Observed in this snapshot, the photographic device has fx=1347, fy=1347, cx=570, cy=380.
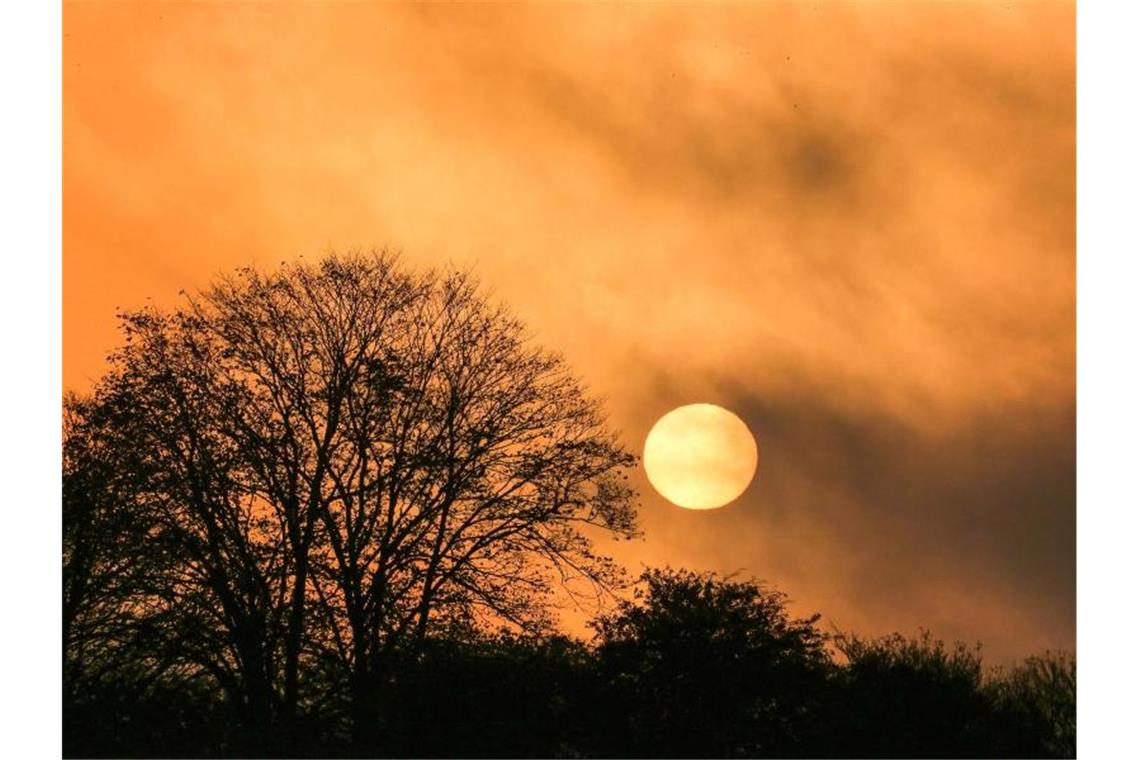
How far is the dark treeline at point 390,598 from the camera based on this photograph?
23.2 m

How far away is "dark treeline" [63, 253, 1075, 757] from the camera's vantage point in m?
23.2

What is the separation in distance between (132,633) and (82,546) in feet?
6.28

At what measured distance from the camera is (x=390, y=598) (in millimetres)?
26312
